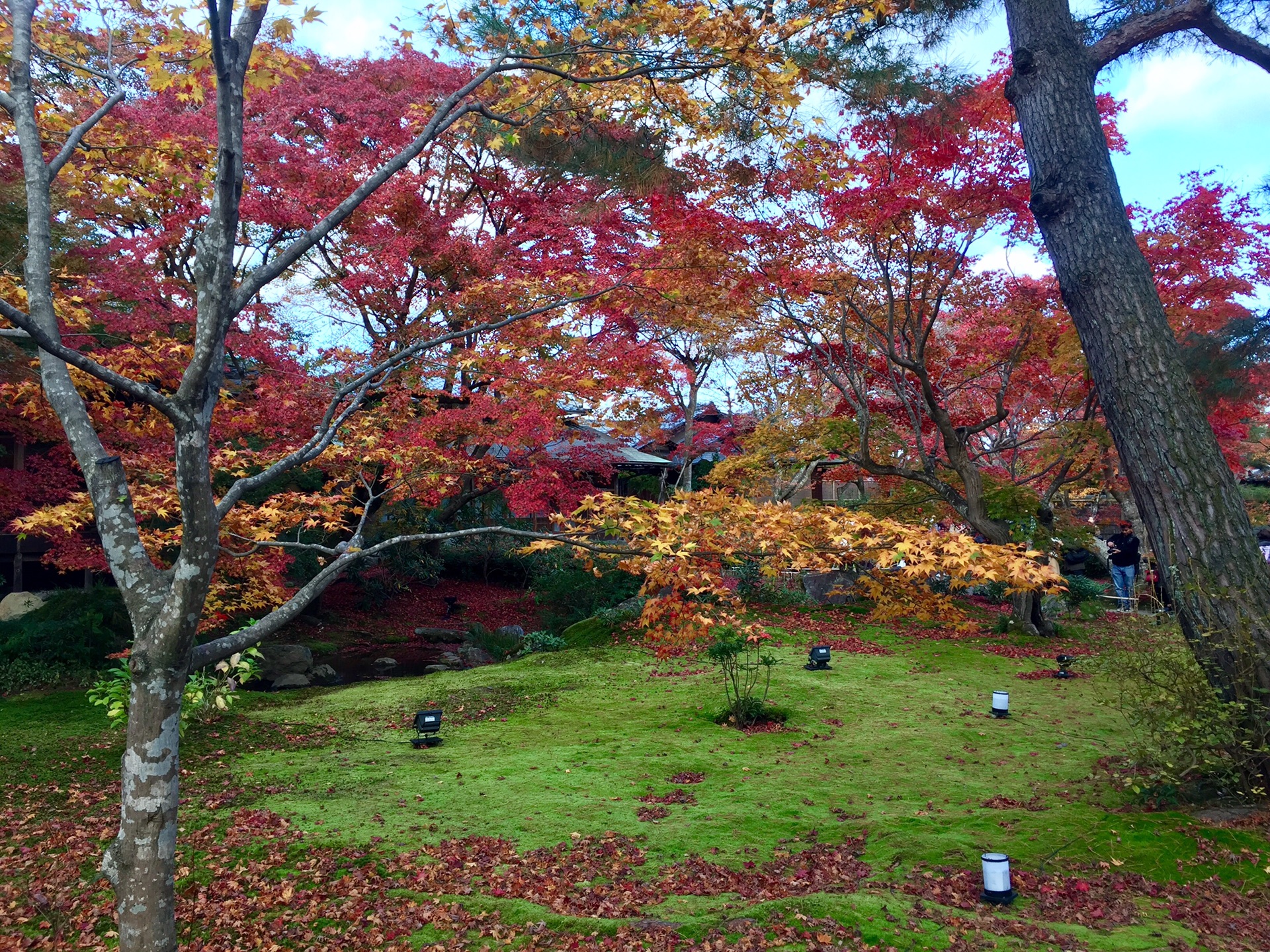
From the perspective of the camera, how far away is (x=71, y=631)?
896cm

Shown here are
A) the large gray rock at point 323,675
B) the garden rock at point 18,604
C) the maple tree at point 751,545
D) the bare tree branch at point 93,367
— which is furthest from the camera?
the large gray rock at point 323,675

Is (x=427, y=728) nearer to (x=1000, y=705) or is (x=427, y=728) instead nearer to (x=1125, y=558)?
(x=1000, y=705)

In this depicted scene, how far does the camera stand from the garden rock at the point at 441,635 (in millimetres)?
14297

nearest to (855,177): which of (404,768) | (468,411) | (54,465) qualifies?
(468,411)

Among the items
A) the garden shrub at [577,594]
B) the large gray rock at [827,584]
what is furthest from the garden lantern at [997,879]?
the large gray rock at [827,584]

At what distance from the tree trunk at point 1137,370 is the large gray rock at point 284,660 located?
397 inches

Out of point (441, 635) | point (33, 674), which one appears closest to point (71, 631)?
point (33, 674)

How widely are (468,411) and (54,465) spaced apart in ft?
15.6

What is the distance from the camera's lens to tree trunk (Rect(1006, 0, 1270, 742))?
4621mm

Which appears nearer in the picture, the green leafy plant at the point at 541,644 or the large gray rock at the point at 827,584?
the green leafy plant at the point at 541,644

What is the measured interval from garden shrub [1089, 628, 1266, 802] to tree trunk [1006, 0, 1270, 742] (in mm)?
134

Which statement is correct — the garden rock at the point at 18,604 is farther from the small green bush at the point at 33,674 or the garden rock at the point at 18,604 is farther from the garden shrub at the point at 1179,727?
the garden shrub at the point at 1179,727

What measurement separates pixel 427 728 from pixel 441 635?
7493 mm

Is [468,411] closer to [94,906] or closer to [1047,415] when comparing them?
[94,906]
